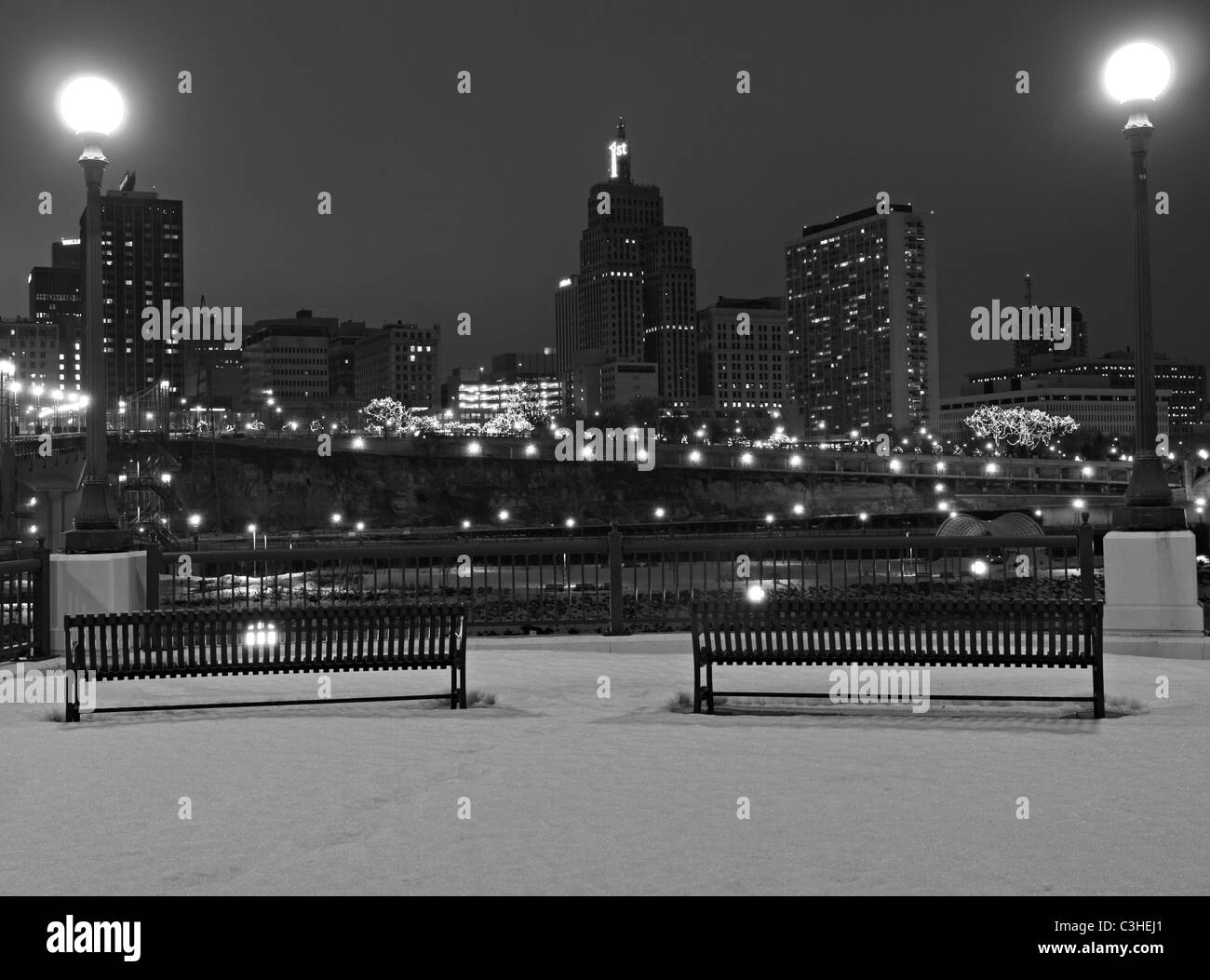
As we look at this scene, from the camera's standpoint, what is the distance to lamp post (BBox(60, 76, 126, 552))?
46.3 ft

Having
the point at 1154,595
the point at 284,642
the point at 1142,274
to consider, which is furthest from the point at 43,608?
the point at 1142,274

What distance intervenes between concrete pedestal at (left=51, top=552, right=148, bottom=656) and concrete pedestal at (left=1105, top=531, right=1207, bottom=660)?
12.1 m

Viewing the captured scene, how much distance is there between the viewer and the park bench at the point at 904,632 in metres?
10.5

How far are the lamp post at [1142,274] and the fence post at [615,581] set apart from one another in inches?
241

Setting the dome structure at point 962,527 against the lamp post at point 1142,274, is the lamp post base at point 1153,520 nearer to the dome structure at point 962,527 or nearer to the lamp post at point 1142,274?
the lamp post at point 1142,274

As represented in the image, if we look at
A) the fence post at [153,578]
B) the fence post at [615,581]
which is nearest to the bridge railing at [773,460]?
the fence post at [153,578]

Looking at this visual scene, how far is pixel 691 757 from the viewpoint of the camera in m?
9.14

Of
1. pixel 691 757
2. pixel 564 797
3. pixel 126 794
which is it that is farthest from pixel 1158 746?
pixel 126 794

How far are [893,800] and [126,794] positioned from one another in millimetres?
5230
